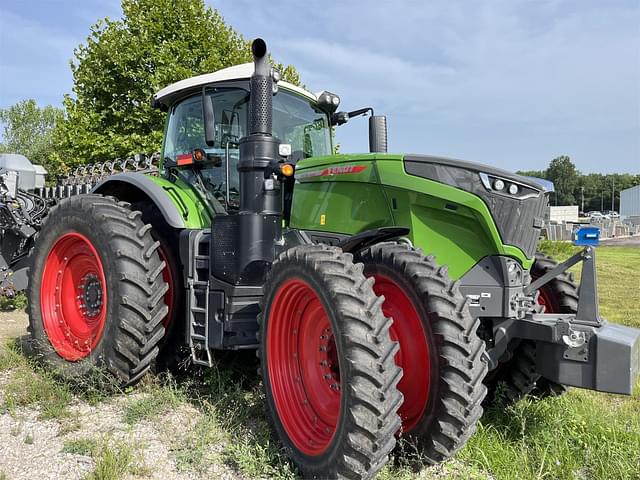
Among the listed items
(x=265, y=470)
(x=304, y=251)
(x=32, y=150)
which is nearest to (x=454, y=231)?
(x=304, y=251)

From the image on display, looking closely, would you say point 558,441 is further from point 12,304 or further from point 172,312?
point 12,304

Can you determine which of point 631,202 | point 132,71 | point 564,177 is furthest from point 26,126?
point 564,177

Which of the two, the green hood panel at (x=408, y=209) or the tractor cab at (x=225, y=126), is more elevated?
the tractor cab at (x=225, y=126)

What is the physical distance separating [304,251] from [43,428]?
2061 mm

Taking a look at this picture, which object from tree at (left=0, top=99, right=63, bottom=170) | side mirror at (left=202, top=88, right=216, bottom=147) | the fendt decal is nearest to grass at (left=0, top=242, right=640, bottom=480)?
the fendt decal

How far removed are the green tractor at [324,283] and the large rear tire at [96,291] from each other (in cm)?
2

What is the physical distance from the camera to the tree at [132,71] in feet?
41.1

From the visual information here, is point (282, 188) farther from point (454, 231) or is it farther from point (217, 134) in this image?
point (454, 231)

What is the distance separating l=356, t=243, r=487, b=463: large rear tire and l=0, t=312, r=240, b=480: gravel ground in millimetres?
1049

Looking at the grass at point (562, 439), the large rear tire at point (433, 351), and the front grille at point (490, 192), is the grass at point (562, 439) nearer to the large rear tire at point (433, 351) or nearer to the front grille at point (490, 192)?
the large rear tire at point (433, 351)

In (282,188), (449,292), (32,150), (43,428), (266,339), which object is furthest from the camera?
(32,150)

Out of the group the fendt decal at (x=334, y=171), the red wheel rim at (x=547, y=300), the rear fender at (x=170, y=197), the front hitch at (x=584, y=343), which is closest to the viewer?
the front hitch at (x=584, y=343)

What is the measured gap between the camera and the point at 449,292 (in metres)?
2.68

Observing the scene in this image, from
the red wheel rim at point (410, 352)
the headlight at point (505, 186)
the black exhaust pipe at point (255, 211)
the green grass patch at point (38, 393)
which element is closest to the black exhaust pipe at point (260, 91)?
the black exhaust pipe at point (255, 211)
